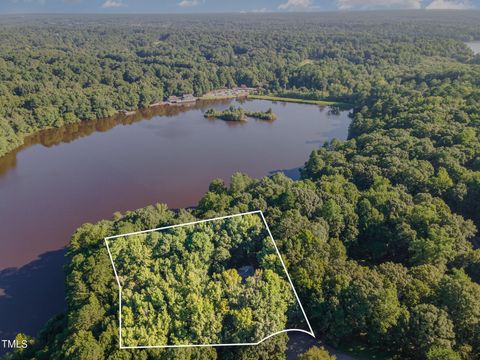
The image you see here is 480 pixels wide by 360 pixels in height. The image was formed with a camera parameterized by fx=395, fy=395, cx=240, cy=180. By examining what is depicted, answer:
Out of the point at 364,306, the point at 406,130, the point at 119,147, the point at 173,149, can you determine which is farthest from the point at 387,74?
the point at 364,306

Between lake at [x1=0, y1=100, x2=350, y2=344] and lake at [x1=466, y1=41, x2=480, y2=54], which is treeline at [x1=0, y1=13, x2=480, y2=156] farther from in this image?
lake at [x1=466, y1=41, x2=480, y2=54]

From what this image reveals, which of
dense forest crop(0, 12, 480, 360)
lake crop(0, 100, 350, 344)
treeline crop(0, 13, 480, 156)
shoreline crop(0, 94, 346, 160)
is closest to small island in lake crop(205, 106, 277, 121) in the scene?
lake crop(0, 100, 350, 344)

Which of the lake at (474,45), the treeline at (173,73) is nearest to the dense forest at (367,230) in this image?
the treeline at (173,73)

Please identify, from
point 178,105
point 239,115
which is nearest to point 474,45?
point 239,115

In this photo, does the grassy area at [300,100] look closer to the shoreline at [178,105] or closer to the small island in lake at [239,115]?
the shoreline at [178,105]

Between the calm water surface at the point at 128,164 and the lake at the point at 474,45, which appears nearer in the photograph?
the calm water surface at the point at 128,164

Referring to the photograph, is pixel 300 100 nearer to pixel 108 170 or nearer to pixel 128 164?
pixel 128 164
